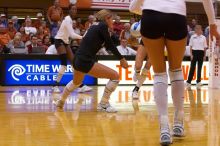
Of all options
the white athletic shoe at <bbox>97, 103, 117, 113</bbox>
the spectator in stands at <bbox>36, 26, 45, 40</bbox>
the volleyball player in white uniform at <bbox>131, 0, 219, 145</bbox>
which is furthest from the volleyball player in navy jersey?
the spectator in stands at <bbox>36, 26, 45, 40</bbox>

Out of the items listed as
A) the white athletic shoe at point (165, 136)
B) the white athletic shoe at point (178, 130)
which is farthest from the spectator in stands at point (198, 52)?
the white athletic shoe at point (165, 136)

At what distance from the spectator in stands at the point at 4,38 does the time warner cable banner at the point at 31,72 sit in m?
0.66

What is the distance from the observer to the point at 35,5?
1811cm

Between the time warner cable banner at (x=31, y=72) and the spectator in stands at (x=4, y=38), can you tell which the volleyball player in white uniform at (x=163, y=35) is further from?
the spectator in stands at (x=4, y=38)

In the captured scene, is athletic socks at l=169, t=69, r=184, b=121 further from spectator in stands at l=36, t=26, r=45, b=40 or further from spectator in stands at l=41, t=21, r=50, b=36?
spectator in stands at l=41, t=21, r=50, b=36

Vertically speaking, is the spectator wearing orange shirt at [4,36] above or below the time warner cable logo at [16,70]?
above

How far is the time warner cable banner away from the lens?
40.7 ft

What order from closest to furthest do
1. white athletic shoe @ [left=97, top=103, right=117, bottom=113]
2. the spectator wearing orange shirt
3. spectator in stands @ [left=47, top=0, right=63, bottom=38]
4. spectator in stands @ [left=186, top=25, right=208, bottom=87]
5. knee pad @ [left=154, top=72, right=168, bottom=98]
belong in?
knee pad @ [left=154, top=72, right=168, bottom=98]
white athletic shoe @ [left=97, top=103, right=117, bottom=113]
spectator in stands @ [left=186, top=25, right=208, bottom=87]
the spectator wearing orange shirt
spectator in stands @ [left=47, top=0, right=63, bottom=38]

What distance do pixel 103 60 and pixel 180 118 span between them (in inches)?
342

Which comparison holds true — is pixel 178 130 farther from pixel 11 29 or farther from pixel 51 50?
pixel 11 29

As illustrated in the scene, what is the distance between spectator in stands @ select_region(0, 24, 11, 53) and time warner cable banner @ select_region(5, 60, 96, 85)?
0.66 meters

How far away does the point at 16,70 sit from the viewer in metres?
12.4

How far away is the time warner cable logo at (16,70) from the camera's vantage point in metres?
12.4

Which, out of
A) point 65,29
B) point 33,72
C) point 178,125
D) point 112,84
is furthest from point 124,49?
point 178,125
